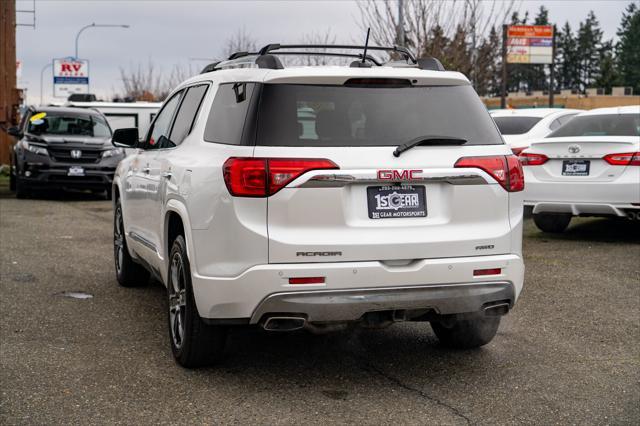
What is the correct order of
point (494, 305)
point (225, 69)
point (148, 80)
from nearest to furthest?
1. point (494, 305)
2. point (225, 69)
3. point (148, 80)

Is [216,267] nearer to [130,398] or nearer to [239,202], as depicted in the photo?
[239,202]

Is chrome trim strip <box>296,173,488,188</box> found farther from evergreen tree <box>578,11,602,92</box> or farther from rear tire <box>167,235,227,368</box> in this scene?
evergreen tree <box>578,11,602,92</box>

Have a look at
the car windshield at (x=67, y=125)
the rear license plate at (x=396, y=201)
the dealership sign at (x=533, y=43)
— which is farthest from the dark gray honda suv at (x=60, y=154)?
the dealership sign at (x=533, y=43)

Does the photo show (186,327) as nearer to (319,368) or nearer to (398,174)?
(319,368)

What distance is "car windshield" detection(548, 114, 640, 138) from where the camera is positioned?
11.1 m

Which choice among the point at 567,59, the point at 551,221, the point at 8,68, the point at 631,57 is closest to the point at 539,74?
the point at 567,59

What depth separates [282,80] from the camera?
502cm

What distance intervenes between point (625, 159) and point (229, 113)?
657cm

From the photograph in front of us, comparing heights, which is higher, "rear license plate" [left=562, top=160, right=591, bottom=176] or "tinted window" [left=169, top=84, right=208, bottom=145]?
"tinted window" [left=169, top=84, right=208, bottom=145]

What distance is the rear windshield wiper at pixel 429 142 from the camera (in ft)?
16.3

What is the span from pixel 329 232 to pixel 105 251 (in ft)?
21.0

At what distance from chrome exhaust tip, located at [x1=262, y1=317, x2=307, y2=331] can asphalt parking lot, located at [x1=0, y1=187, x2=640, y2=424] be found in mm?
395

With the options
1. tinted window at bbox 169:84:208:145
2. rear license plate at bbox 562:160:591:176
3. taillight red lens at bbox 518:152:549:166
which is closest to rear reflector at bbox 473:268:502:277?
tinted window at bbox 169:84:208:145

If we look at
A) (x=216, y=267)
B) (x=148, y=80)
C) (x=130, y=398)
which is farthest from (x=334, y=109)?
(x=148, y=80)
